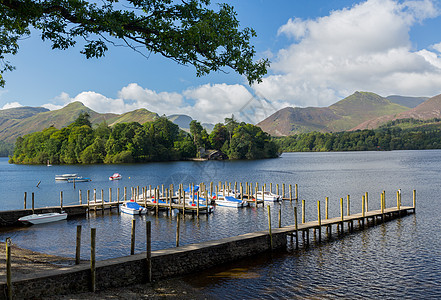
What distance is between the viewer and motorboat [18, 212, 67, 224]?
100 feet

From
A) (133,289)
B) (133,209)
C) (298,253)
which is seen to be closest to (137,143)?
(133,209)

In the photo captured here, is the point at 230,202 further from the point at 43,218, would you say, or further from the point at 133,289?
the point at 133,289

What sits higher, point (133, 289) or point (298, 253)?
point (133, 289)

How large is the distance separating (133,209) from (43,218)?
8767 mm

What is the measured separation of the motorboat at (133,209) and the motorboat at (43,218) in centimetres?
633

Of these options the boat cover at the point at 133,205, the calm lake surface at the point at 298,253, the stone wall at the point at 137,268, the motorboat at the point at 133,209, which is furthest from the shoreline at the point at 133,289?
the boat cover at the point at 133,205

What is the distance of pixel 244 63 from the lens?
12.4m

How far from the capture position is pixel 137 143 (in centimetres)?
14650

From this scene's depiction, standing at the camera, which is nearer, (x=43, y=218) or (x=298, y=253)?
(x=298, y=253)

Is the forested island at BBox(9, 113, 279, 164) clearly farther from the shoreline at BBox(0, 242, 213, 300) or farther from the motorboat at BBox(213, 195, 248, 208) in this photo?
the shoreline at BBox(0, 242, 213, 300)

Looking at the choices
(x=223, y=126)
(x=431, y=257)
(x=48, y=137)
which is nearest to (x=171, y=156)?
(x=223, y=126)

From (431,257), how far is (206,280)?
14320 mm

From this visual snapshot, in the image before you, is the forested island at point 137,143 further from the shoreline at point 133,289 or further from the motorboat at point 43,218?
the shoreline at point 133,289

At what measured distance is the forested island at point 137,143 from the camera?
145 meters
